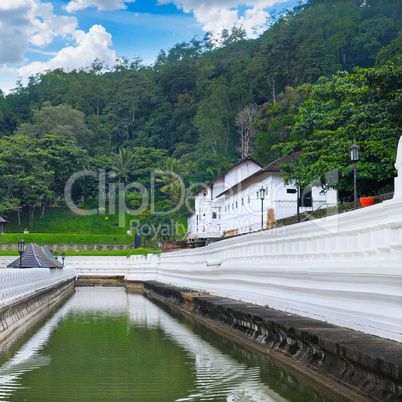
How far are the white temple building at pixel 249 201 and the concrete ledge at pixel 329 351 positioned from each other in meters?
19.1

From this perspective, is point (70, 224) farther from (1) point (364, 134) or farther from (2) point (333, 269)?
(2) point (333, 269)

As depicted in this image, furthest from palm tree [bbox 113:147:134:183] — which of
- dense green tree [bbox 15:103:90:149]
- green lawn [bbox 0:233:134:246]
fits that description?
green lawn [bbox 0:233:134:246]

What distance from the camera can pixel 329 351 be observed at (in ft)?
21.0

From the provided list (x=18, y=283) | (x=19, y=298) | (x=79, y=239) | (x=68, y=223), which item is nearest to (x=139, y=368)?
(x=19, y=298)

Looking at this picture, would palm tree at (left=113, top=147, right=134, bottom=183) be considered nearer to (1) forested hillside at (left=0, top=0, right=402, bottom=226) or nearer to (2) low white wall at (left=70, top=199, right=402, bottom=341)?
(1) forested hillside at (left=0, top=0, right=402, bottom=226)

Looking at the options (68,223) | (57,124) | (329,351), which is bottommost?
(329,351)

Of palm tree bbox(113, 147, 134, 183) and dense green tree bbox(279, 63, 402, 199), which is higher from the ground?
palm tree bbox(113, 147, 134, 183)

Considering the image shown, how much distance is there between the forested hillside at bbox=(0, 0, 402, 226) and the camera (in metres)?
76.6

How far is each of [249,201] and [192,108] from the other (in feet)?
226

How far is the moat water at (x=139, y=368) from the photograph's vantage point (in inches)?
247

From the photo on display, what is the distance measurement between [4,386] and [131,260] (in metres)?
38.3

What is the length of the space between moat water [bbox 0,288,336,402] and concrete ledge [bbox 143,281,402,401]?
225 millimetres

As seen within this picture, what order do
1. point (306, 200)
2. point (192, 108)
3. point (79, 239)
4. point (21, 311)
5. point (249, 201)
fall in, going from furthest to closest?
point (192, 108)
point (79, 239)
point (249, 201)
point (306, 200)
point (21, 311)

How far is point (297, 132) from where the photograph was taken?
30.7 meters
